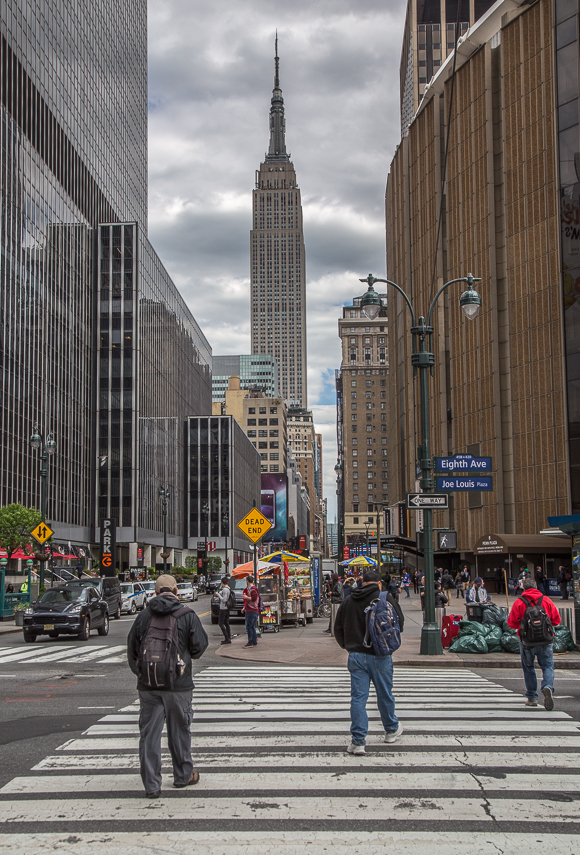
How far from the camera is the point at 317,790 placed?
265 inches

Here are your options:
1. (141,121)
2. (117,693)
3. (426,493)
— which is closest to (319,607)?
(426,493)

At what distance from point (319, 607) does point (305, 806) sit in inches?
1136

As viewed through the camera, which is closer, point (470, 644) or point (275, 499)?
point (470, 644)

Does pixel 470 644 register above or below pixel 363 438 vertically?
below

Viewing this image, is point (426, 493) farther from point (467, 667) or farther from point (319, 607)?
point (319, 607)

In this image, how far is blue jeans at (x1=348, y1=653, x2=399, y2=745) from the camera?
26.1 ft

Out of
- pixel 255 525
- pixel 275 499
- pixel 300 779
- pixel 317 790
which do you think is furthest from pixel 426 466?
pixel 275 499

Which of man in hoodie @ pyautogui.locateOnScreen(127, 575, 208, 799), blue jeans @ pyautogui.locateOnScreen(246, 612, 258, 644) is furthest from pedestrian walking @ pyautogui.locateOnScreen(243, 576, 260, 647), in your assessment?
man in hoodie @ pyautogui.locateOnScreen(127, 575, 208, 799)

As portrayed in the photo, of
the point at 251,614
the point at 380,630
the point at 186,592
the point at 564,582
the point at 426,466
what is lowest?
the point at 186,592

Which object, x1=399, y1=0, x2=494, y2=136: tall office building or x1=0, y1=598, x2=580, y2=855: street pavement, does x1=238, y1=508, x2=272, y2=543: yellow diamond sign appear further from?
x1=399, y1=0, x2=494, y2=136: tall office building

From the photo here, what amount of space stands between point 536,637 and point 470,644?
22.9 ft

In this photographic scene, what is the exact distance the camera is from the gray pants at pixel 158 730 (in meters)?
6.57

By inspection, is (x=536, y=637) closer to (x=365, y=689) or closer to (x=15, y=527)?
(x=365, y=689)

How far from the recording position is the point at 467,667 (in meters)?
16.4
